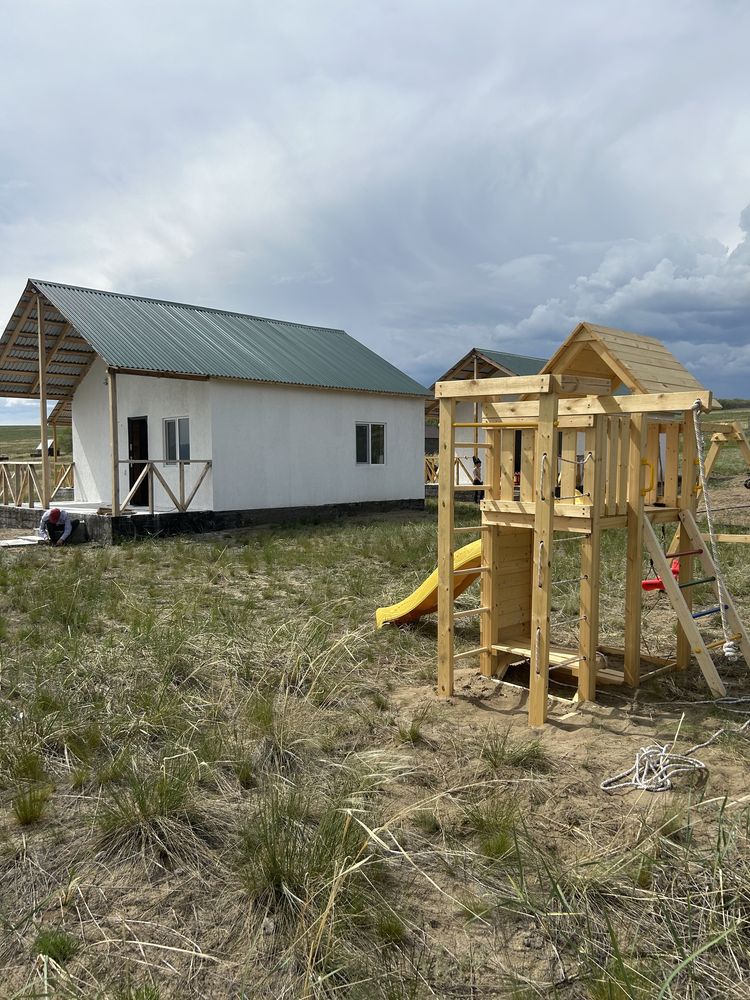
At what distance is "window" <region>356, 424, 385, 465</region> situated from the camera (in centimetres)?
1928

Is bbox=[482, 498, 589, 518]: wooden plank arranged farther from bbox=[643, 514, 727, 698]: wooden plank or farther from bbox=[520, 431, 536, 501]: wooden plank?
bbox=[643, 514, 727, 698]: wooden plank

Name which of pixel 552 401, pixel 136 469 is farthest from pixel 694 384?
pixel 136 469

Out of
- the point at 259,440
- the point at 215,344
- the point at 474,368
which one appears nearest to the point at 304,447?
the point at 259,440

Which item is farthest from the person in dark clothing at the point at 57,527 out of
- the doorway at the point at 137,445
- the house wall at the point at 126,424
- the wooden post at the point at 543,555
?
the wooden post at the point at 543,555

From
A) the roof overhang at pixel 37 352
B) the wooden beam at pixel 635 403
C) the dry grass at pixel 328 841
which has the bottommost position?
the dry grass at pixel 328 841

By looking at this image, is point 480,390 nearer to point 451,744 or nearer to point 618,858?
point 451,744

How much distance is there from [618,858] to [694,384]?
396cm

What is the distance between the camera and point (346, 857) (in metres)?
3.22

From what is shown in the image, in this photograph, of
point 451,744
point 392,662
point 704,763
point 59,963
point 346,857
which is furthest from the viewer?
point 392,662

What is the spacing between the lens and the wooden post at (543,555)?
5.14m

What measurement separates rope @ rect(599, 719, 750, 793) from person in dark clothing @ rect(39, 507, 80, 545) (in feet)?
38.2

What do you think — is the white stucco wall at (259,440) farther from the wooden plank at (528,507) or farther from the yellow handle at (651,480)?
the yellow handle at (651,480)

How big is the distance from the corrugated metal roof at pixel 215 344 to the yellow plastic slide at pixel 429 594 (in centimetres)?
872

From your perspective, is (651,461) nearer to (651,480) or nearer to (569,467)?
(651,480)
